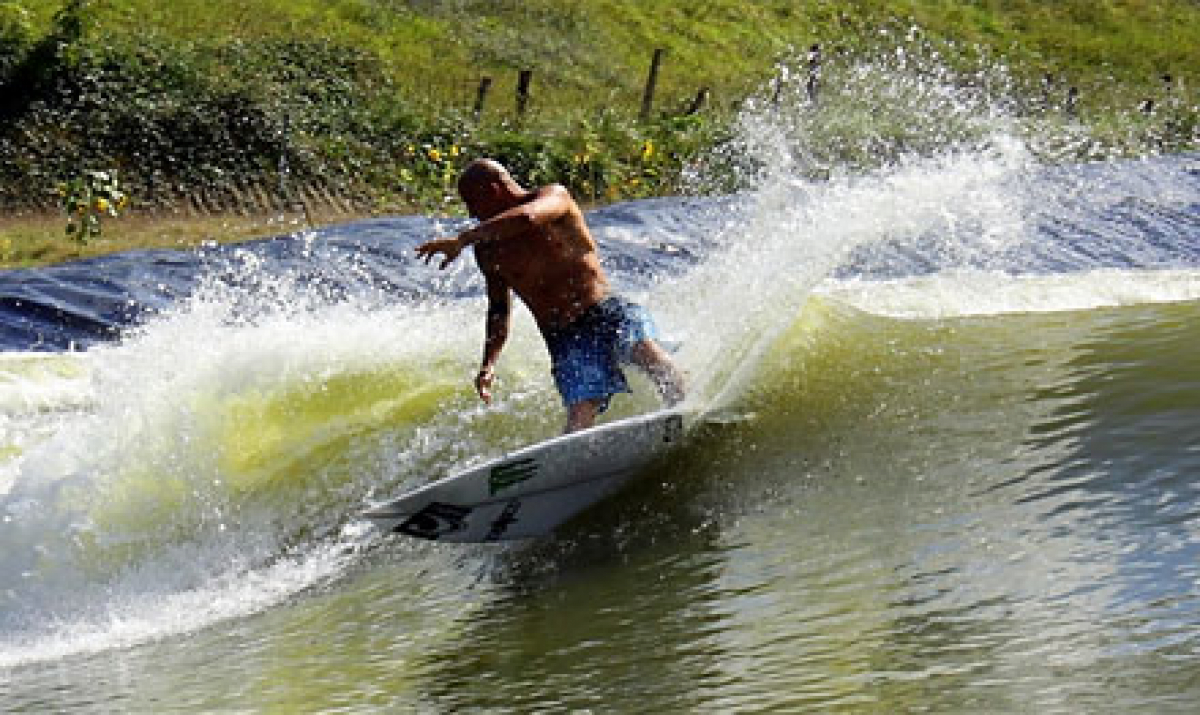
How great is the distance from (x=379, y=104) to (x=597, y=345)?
20750 millimetres

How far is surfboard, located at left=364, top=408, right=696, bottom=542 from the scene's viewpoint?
21.8 ft

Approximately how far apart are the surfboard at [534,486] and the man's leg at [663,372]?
19cm

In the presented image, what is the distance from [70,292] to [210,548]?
7.17 meters

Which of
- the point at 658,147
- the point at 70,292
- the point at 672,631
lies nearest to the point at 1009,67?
the point at 658,147

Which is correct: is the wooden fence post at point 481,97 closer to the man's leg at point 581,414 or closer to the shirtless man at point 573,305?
the shirtless man at point 573,305

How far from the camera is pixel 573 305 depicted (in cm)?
752

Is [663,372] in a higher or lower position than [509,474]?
higher

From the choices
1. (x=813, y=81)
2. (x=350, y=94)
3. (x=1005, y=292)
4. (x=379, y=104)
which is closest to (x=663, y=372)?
(x=1005, y=292)

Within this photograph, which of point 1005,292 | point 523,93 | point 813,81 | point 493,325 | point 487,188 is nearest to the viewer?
point 487,188

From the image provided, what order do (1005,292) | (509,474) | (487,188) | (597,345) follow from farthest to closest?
(1005,292), (597,345), (487,188), (509,474)

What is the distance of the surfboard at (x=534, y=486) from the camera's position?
664cm

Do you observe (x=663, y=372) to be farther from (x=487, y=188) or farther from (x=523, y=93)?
(x=523, y=93)

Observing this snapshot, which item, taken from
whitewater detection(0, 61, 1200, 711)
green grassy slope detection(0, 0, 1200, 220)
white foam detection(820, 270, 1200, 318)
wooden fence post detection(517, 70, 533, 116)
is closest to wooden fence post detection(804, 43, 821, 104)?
green grassy slope detection(0, 0, 1200, 220)

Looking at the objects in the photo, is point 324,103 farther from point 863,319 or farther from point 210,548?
point 210,548
